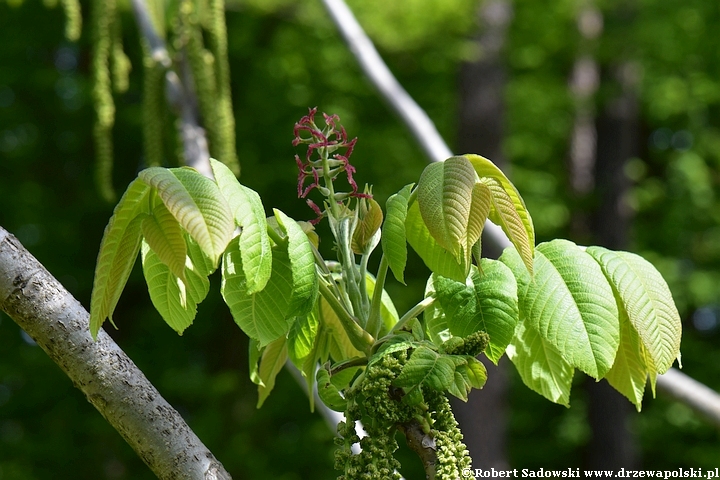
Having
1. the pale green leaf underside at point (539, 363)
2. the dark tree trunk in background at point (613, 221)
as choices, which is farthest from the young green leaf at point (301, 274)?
the dark tree trunk in background at point (613, 221)

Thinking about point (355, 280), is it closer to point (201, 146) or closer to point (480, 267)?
point (480, 267)

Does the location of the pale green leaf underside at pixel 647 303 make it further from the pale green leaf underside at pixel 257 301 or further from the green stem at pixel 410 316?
the pale green leaf underside at pixel 257 301

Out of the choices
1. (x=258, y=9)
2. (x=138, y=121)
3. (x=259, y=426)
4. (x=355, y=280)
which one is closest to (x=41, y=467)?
(x=259, y=426)

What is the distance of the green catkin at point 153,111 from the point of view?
303 cm

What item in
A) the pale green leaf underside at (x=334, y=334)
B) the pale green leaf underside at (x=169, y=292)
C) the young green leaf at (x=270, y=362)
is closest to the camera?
the pale green leaf underside at (x=169, y=292)

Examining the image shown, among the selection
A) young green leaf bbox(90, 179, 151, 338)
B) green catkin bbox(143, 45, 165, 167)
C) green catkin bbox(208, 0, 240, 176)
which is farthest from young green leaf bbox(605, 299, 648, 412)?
green catkin bbox(143, 45, 165, 167)

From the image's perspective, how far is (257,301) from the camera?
1.27 meters

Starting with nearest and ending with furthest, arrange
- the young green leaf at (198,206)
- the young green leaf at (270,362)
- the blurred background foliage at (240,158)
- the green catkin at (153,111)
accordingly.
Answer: the young green leaf at (198,206) < the young green leaf at (270,362) < the green catkin at (153,111) < the blurred background foliage at (240,158)

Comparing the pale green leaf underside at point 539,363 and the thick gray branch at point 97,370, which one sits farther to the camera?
the pale green leaf underside at point 539,363

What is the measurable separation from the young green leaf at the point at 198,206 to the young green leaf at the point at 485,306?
394 mm

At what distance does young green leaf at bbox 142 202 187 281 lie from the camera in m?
1.16

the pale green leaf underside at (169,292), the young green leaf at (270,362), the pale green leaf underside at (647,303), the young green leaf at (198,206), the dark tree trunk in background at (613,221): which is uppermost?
the young green leaf at (198,206)

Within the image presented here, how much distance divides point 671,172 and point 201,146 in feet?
37.8

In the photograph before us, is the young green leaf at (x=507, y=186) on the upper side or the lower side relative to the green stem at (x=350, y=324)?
upper
